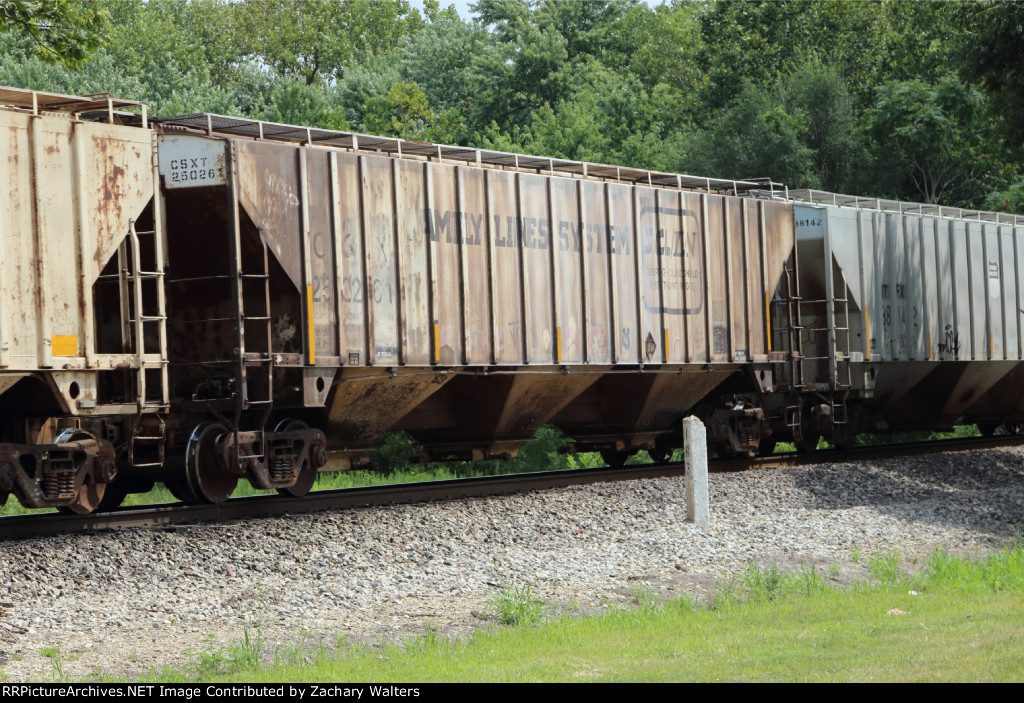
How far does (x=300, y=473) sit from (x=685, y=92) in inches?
1837

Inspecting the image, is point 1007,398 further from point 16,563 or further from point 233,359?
point 16,563

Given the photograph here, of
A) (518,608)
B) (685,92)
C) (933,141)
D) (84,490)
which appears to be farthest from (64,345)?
(685,92)

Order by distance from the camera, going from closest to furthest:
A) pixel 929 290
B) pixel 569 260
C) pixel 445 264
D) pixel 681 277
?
pixel 445 264 < pixel 569 260 < pixel 681 277 < pixel 929 290

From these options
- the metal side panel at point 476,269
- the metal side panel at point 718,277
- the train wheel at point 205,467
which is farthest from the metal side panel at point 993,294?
the train wheel at point 205,467

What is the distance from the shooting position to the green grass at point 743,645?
6688 millimetres

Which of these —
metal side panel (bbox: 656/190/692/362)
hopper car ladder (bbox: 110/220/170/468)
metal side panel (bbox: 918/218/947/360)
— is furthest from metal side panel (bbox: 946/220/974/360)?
hopper car ladder (bbox: 110/220/170/468)

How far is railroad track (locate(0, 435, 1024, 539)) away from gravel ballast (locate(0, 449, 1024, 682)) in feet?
1.80

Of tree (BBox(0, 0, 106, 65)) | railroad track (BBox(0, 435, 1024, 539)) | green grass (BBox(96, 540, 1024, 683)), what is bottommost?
green grass (BBox(96, 540, 1024, 683))

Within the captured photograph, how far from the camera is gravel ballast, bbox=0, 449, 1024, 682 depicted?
8.45m

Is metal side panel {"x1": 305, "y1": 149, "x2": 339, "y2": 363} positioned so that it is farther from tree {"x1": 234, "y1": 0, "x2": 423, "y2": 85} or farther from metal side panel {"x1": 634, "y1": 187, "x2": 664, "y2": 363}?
tree {"x1": 234, "y1": 0, "x2": 423, "y2": 85}

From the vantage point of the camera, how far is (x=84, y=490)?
11367 millimetres

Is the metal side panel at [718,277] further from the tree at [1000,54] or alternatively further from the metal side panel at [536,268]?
the tree at [1000,54]

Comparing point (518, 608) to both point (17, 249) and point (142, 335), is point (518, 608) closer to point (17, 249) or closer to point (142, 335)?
point (142, 335)
